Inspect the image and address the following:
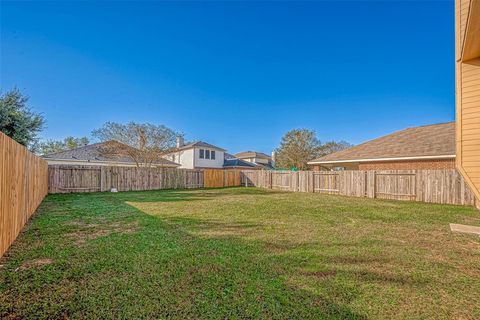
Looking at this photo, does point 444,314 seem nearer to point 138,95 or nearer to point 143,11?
point 143,11

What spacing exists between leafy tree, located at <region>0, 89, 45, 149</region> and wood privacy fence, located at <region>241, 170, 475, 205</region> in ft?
46.5

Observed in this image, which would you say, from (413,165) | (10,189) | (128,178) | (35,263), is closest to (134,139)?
(128,178)

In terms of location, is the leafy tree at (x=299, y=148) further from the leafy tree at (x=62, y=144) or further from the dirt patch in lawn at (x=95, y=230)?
the leafy tree at (x=62, y=144)

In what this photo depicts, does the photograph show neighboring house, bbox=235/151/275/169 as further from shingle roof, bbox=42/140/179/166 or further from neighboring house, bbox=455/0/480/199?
neighboring house, bbox=455/0/480/199

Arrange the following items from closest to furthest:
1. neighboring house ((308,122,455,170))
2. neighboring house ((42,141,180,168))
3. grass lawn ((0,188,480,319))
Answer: grass lawn ((0,188,480,319)) → neighboring house ((308,122,455,170)) → neighboring house ((42,141,180,168))

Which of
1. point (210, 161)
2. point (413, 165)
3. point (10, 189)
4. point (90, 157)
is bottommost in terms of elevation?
point (10, 189)

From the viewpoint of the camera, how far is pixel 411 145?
13.2m

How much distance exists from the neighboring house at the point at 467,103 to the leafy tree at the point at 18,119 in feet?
48.2

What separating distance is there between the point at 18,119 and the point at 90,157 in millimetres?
10759

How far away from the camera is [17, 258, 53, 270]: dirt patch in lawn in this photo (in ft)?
9.42

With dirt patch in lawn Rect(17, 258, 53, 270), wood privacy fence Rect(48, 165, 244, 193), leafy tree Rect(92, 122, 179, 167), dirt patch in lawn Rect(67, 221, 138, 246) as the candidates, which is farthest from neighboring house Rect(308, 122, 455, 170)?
dirt patch in lawn Rect(17, 258, 53, 270)

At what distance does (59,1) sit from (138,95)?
35.4 feet

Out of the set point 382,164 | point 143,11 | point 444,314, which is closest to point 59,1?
point 143,11

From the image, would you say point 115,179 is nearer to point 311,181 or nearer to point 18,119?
point 18,119
